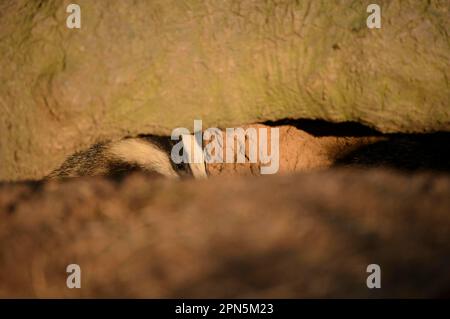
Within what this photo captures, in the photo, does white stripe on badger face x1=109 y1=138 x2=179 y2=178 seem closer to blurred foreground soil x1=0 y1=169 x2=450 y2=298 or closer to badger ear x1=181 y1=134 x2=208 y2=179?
badger ear x1=181 y1=134 x2=208 y2=179

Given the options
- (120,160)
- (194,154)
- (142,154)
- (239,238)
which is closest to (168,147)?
(194,154)

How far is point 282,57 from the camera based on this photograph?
4.77 feet

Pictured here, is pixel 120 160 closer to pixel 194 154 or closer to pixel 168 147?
pixel 168 147

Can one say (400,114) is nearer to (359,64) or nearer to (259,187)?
(359,64)

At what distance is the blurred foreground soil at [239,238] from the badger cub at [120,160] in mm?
1091

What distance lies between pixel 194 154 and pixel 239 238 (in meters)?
1.87

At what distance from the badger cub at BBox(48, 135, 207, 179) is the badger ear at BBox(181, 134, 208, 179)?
13 cm

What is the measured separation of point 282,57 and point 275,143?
65 centimetres

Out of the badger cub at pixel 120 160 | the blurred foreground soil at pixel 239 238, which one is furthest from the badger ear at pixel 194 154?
the blurred foreground soil at pixel 239 238

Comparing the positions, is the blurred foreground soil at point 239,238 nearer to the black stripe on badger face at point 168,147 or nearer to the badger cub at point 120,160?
the badger cub at point 120,160

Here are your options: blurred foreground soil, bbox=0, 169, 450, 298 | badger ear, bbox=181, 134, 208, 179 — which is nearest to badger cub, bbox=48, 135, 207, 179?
badger ear, bbox=181, 134, 208, 179

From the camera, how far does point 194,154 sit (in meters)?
2.26

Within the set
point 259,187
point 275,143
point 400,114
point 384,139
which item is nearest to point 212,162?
point 275,143

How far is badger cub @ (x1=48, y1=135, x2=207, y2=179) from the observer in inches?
64.9
